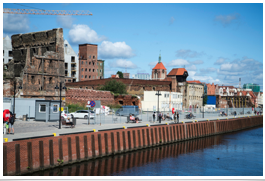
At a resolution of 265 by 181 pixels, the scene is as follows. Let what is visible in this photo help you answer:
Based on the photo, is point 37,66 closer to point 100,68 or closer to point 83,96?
point 83,96

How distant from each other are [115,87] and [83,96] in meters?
22.6

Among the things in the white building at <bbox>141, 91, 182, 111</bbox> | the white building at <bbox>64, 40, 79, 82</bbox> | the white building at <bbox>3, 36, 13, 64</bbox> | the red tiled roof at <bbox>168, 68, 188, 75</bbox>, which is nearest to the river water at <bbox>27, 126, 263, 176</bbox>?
the white building at <bbox>141, 91, 182, 111</bbox>

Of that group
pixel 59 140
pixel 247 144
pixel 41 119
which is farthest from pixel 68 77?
pixel 59 140

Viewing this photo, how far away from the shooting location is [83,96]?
224 feet

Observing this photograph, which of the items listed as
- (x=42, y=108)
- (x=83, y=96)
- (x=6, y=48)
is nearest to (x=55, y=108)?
(x=42, y=108)

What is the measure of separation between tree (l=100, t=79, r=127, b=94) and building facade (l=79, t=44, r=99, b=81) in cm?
3583

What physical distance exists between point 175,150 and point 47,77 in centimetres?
3446

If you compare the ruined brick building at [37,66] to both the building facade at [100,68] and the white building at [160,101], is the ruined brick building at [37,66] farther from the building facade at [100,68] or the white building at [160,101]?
the building facade at [100,68]

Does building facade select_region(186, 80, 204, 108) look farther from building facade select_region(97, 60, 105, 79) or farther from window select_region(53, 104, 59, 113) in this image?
window select_region(53, 104, 59, 113)

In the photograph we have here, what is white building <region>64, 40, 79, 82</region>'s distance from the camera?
11262cm

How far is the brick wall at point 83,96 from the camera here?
65.2 m

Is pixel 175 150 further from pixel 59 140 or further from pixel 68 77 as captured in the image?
pixel 68 77

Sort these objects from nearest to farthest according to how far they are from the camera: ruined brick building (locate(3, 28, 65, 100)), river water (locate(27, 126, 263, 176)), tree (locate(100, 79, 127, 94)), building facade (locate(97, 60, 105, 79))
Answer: river water (locate(27, 126, 263, 176)), ruined brick building (locate(3, 28, 65, 100)), tree (locate(100, 79, 127, 94)), building facade (locate(97, 60, 105, 79))

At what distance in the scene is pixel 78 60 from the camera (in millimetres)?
123250
